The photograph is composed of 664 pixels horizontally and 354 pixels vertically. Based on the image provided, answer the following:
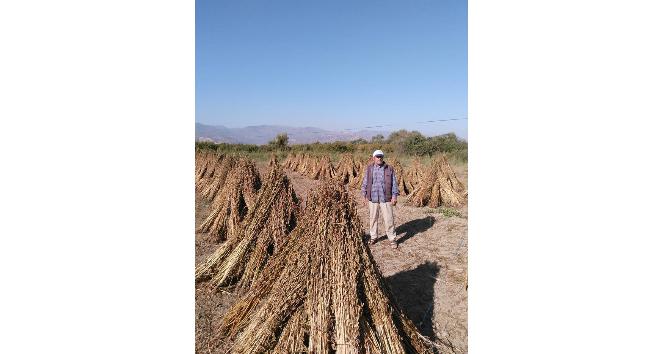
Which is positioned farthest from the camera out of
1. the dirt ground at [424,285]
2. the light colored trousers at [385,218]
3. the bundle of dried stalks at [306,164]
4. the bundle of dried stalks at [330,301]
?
the bundle of dried stalks at [306,164]

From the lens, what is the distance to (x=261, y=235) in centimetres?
421

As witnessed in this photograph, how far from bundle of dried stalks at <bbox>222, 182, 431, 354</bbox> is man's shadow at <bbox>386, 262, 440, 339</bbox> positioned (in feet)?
2.60

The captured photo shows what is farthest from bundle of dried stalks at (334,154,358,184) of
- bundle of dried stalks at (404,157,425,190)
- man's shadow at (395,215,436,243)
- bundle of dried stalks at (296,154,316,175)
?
man's shadow at (395,215,436,243)

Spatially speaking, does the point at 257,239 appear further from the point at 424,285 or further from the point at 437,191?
the point at 437,191

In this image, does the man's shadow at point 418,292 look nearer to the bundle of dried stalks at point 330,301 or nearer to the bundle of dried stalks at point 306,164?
the bundle of dried stalks at point 330,301

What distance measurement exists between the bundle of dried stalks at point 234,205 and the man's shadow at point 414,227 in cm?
283

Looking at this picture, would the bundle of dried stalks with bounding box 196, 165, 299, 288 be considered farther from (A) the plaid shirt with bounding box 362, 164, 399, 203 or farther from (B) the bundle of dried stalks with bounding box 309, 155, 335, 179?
(B) the bundle of dried stalks with bounding box 309, 155, 335, 179

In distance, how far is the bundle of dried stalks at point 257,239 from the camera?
4074mm

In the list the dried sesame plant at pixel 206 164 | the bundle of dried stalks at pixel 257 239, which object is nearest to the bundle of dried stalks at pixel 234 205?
the bundle of dried stalks at pixel 257 239

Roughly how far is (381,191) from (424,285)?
6.10 ft

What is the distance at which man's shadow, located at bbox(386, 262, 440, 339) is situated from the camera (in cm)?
353
